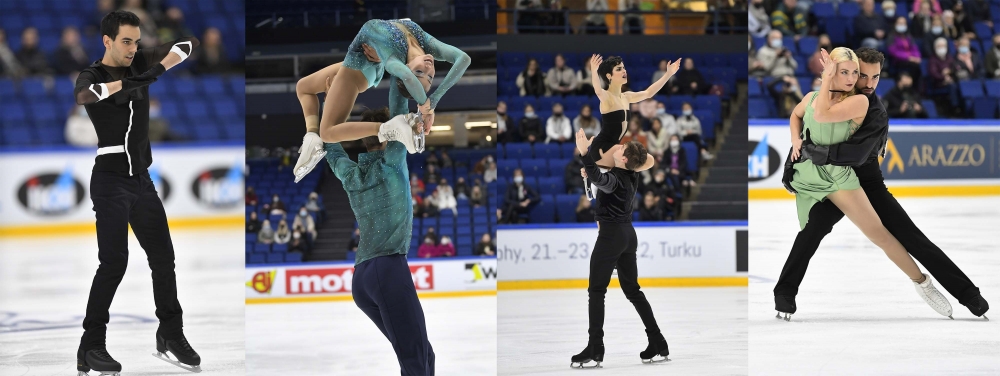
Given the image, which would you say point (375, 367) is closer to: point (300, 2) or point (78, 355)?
point (78, 355)

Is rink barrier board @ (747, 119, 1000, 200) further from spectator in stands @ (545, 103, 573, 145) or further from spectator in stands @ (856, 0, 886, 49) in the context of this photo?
spectator in stands @ (545, 103, 573, 145)

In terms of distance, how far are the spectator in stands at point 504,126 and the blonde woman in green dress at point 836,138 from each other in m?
3.86

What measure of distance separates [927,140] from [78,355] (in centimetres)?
744

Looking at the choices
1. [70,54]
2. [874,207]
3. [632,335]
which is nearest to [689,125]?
[632,335]

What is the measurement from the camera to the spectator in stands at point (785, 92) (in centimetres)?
779

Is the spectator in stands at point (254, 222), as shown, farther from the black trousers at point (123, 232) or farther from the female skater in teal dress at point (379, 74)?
the female skater in teal dress at point (379, 74)

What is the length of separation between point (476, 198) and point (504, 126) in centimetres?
152

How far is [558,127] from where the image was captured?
690cm

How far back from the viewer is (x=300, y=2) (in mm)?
4316

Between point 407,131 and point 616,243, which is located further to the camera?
point 616,243

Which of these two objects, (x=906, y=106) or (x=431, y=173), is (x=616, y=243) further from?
(x=906, y=106)

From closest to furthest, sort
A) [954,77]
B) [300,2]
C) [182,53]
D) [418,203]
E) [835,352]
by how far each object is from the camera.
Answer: [182,53] < [835,352] < [300,2] < [418,203] < [954,77]

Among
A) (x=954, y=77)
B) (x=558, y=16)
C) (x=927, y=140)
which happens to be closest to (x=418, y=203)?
(x=558, y=16)

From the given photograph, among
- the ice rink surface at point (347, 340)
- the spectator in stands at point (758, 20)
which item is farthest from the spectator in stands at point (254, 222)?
the spectator in stands at point (758, 20)
